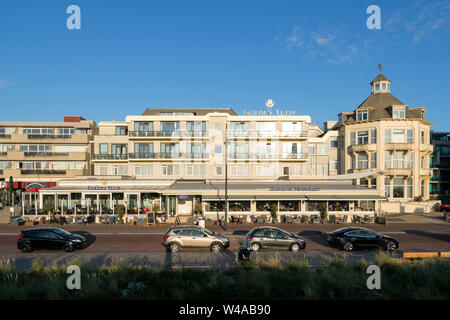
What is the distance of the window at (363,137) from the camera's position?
3984 centimetres

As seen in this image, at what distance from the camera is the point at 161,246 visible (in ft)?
61.2

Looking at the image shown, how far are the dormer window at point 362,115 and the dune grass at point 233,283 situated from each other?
3200 cm

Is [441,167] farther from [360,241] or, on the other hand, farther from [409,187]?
[360,241]

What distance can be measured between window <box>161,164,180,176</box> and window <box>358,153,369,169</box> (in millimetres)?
25655

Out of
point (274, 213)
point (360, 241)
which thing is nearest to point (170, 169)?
point (274, 213)

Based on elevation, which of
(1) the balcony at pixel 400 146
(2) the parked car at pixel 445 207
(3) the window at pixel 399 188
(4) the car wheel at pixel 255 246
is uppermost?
(1) the balcony at pixel 400 146

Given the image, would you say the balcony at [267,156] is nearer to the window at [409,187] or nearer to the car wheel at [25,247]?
the window at [409,187]

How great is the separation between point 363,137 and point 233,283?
3661cm

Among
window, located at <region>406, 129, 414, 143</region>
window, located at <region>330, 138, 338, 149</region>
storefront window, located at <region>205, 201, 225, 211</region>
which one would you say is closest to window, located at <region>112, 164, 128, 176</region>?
storefront window, located at <region>205, 201, 225, 211</region>

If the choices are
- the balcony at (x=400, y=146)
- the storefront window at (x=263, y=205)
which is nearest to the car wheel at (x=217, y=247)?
the storefront window at (x=263, y=205)

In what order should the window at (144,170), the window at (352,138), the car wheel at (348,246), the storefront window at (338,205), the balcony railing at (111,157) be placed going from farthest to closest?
the balcony railing at (111,157) < the window at (352,138) < the window at (144,170) < the storefront window at (338,205) < the car wheel at (348,246)

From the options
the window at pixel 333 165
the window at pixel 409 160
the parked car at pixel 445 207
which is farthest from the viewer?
the window at pixel 333 165

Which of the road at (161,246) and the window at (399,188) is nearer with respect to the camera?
the road at (161,246)
